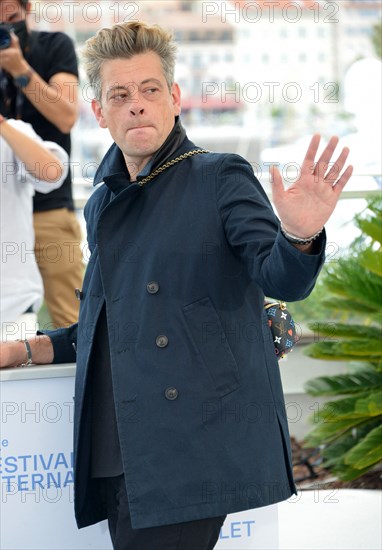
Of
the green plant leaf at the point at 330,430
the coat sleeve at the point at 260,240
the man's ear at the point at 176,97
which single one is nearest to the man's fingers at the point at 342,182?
the coat sleeve at the point at 260,240

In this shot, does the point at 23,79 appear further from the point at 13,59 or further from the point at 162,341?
the point at 162,341

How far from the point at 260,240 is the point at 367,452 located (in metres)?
2.56

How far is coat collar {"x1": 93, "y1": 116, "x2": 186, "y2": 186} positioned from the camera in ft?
7.20

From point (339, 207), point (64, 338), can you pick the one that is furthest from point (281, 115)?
point (64, 338)

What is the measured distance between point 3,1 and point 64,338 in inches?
66.4

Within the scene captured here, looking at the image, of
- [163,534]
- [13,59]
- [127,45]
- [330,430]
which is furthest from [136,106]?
[330,430]

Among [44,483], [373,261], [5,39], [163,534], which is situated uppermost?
[5,39]

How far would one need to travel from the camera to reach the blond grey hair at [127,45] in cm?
221

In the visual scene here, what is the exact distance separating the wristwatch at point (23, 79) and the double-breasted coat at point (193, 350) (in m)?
1.67

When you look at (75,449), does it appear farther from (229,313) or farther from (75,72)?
(75,72)

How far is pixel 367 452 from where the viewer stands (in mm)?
4246

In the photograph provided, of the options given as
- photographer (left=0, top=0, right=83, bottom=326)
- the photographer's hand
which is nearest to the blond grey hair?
the photographer's hand

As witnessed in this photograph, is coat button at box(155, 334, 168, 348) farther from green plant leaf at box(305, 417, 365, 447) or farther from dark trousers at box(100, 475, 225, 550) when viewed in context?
green plant leaf at box(305, 417, 365, 447)

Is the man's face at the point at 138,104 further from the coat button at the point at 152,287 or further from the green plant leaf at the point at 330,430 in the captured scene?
the green plant leaf at the point at 330,430
